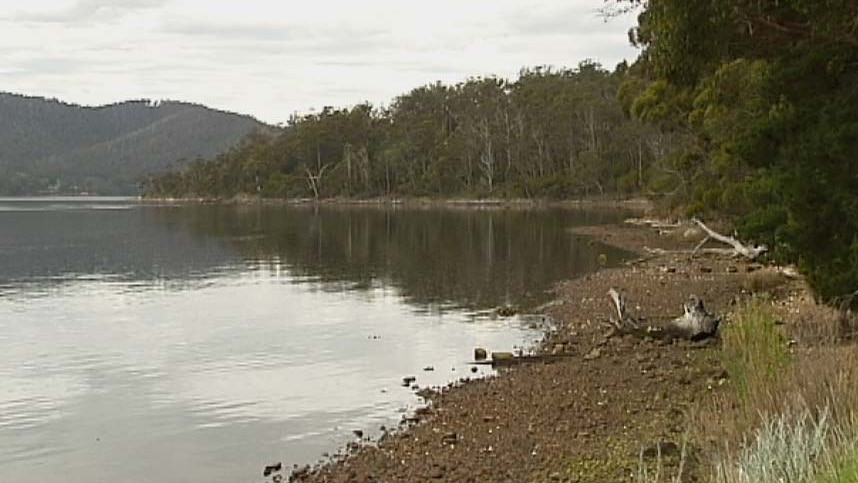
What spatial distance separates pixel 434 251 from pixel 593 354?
102ft

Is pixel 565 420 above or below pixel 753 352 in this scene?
below

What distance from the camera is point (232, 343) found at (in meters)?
23.8

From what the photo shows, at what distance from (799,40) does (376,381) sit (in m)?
9.50

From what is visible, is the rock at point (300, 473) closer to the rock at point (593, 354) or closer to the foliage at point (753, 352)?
the foliage at point (753, 352)

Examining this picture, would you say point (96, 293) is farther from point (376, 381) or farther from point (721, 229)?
point (721, 229)

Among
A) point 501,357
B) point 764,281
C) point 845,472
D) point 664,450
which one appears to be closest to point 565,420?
point 664,450

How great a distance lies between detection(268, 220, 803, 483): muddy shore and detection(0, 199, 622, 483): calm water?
47.1 inches

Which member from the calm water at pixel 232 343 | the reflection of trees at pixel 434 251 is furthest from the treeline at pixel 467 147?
the calm water at pixel 232 343

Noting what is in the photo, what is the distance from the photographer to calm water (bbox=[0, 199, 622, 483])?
1456cm

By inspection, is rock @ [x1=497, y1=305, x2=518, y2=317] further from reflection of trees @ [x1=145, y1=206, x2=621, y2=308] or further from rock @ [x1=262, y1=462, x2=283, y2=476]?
rock @ [x1=262, y1=462, x2=283, y2=476]

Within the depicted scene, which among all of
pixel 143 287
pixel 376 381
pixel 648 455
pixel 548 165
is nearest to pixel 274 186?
pixel 548 165

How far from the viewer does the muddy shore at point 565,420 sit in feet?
35.8

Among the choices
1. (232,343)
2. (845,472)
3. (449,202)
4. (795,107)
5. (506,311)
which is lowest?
(232,343)

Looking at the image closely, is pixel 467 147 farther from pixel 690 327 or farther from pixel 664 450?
pixel 664 450
